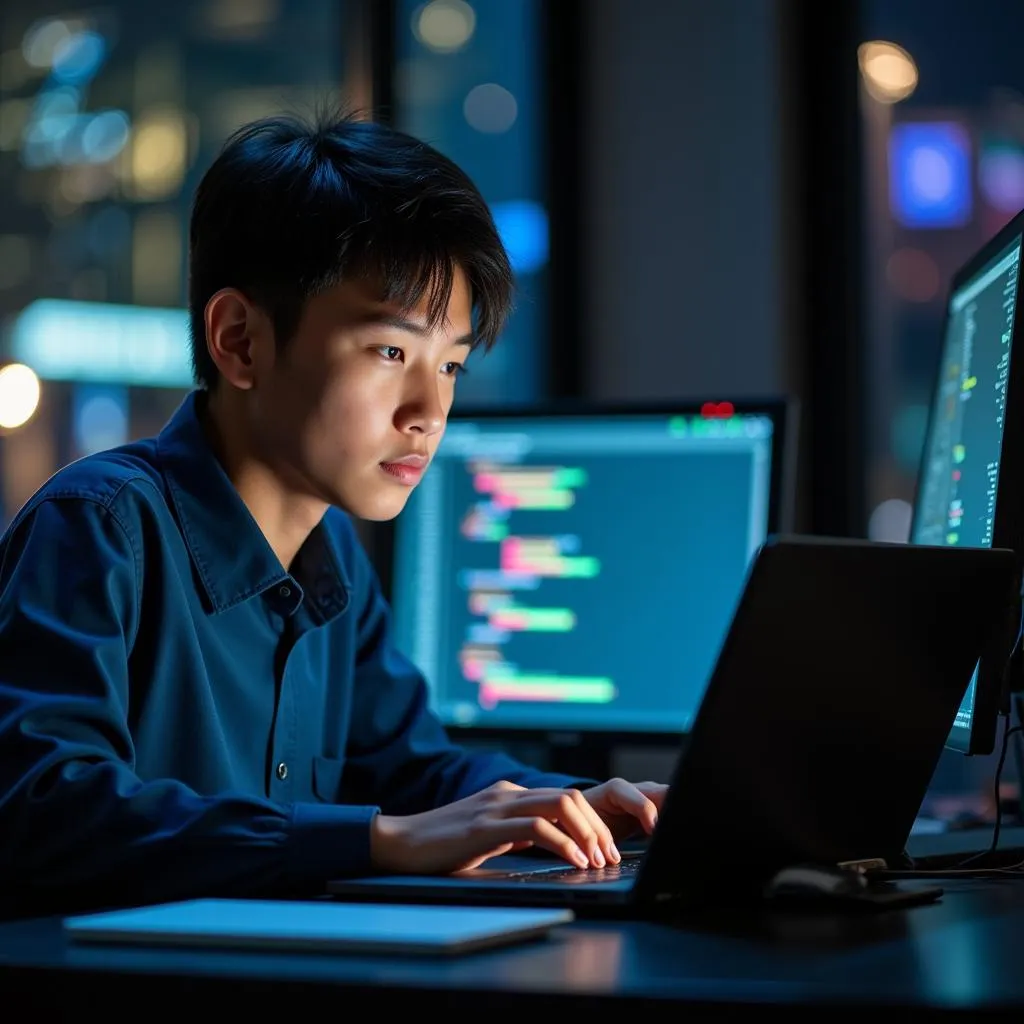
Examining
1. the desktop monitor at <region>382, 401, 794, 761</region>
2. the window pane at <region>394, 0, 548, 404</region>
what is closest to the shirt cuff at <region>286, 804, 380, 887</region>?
the desktop monitor at <region>382, 401, 794, 761</region>

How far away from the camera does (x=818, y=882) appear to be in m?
0.92

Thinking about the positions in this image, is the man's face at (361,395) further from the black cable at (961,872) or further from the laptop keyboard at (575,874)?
the black cable at (961,872)

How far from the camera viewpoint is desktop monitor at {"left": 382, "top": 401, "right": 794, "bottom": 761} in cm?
191

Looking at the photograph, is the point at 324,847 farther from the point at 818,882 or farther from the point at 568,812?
the point at 818,882

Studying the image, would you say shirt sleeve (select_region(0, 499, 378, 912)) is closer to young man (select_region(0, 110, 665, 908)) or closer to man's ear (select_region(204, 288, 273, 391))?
young man (select_region(0, 110, 665, 908))

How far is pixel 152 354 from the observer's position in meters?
2.40

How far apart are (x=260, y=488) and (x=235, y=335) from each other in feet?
0.44

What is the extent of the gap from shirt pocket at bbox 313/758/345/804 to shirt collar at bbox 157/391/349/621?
170mm

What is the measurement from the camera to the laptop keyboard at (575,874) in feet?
3.17

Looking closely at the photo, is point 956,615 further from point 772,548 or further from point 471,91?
point 471,91

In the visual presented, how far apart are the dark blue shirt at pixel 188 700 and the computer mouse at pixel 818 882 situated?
25 cm

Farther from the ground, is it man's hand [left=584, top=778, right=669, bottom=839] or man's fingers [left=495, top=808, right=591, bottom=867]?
man's fingers [left=495, top=808, right=591, bottom=867]

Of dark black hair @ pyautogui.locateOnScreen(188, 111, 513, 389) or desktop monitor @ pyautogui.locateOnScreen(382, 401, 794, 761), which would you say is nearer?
dark black hair @ pyautogui.locateOnScreen(188, 111, 513, 389)

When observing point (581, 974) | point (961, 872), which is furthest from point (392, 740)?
point (581, 974)
